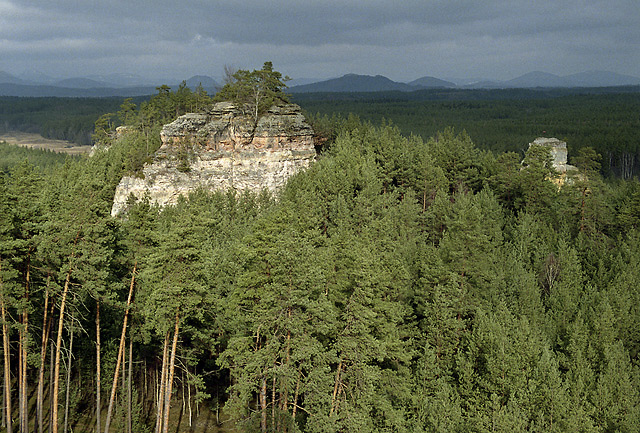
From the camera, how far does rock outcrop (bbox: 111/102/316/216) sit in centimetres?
5431

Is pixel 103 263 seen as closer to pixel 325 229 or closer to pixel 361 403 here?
pixel 361 403

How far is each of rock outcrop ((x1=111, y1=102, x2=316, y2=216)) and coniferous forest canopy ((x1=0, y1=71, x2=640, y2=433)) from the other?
421 inches

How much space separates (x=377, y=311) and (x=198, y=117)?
39.7 metres

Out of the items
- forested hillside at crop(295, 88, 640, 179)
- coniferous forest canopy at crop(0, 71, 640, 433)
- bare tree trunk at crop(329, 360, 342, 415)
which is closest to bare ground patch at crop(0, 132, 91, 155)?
forested hillside at crop(295, 88, 640, 179)

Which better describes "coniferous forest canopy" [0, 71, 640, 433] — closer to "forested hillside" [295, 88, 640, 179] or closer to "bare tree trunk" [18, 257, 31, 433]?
"bare tree trunk" [18, 257, 31, 433]

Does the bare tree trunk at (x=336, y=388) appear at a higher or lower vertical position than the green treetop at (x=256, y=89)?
lower

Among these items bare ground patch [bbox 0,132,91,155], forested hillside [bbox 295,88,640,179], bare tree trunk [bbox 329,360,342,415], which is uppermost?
forested hillside [bbox 295,88,640,179]

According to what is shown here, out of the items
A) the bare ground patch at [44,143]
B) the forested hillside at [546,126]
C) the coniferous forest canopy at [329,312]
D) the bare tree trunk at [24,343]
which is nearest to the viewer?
the coniferous forest canopy at [329,312]

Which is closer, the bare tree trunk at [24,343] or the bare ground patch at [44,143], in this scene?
the bare tree trunk at [24,343]

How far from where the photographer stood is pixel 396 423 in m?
22.1

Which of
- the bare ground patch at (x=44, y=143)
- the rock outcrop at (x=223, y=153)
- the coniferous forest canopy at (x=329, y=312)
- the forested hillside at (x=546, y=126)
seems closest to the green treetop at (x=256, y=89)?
the rock outcrop at (x=223, y=153)

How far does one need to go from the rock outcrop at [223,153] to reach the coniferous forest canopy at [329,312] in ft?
35.1

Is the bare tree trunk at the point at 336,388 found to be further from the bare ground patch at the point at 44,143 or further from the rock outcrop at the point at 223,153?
the bare ground patch at the point at 44,143

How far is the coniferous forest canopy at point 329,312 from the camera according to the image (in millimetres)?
19562
